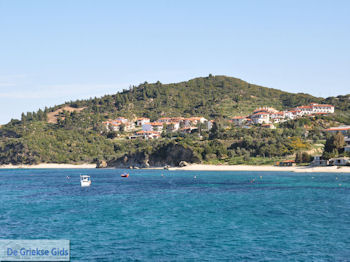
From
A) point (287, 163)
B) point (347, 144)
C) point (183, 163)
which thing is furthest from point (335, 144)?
point (183, 163)

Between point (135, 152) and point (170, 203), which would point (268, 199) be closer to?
point (170, 203)

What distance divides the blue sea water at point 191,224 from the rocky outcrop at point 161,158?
7604 centimetres

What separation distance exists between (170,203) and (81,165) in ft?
452

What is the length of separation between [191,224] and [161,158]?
11475 cm

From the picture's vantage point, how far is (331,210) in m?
49.8

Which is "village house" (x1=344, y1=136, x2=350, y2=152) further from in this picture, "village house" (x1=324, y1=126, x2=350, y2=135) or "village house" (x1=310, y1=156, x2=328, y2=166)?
"village house" (x1=324, y1=126, x2=350, y2=135)

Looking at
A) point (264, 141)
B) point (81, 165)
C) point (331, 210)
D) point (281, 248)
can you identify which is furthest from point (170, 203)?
point (81, 165)

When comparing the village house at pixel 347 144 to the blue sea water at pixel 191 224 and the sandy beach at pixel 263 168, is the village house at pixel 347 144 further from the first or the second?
the blue sea water at pixel 191 224

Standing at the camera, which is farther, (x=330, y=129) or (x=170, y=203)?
(x=330, y=129)

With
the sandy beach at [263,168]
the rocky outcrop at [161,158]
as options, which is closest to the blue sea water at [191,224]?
the sandy beach at [263,168]

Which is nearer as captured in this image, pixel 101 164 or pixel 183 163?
pixel 183 163

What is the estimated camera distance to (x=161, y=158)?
156750 mm

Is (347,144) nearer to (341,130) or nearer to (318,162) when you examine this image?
(318,162)

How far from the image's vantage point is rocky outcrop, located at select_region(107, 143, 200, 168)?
147375 millimetres
